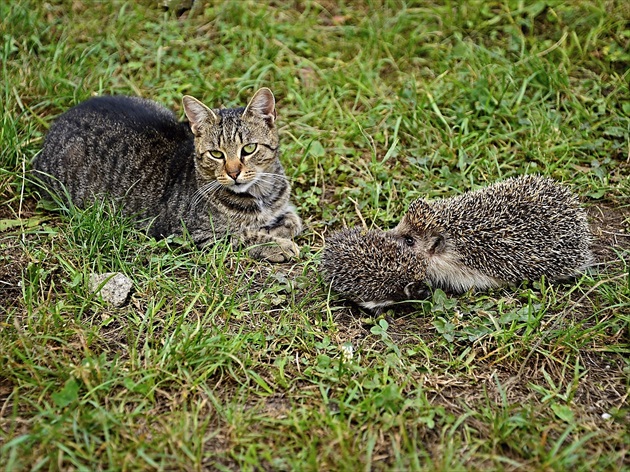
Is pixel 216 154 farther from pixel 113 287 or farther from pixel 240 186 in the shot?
pixel 113 287

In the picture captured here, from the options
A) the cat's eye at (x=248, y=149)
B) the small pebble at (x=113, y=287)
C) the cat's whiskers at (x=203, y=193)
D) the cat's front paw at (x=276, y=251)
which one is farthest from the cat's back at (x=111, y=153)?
the small pebble at (x=113, y=287)

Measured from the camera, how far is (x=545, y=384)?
3.80 meters

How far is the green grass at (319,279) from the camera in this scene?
339cm

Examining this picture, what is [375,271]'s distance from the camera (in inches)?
166

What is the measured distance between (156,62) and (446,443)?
476 cm

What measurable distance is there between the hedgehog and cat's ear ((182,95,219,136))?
1325 mm

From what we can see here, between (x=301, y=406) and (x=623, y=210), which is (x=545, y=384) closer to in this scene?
(x=301, y=406)

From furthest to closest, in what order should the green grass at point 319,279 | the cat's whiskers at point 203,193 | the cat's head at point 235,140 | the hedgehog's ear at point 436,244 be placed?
1. the cat's whiskers at point 203,193
2. the cat's head at point 235,140
3. the hedgehog's ear at point 436,244
4. the green grass at point 319,279

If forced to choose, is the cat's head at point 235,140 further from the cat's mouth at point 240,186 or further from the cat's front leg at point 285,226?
the cat's front leg at point 285,226

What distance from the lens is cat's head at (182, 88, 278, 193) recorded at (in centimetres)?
487

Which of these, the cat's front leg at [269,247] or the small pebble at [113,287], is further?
the cat's front leg at [269,247]

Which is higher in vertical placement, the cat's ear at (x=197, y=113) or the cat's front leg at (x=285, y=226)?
the cat's ear at (x=197, y=113)

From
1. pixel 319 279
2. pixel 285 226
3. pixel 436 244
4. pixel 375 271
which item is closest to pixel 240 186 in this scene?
pixel 285 226

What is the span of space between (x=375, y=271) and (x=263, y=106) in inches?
62.4
